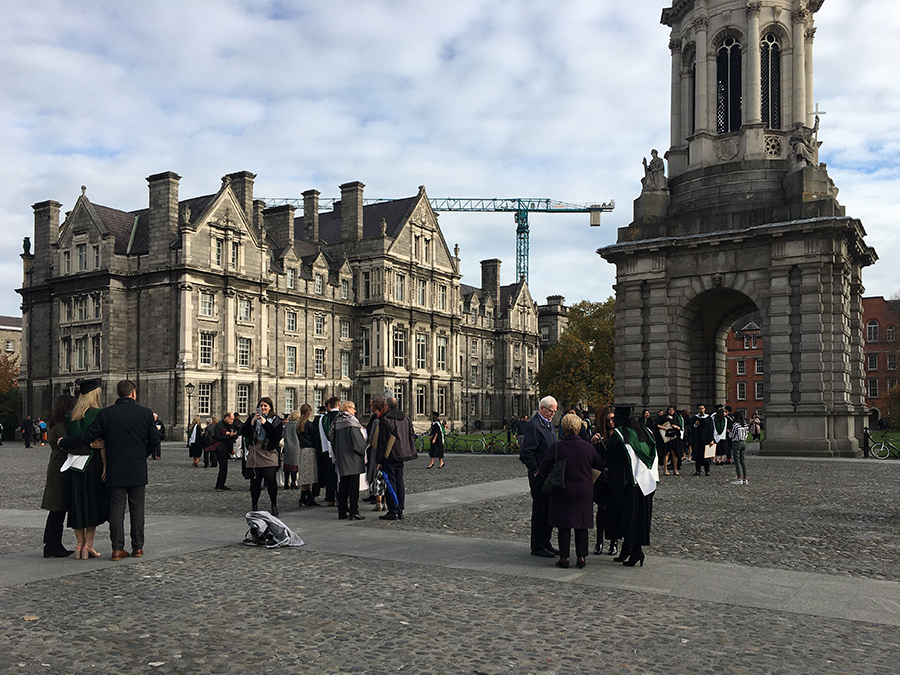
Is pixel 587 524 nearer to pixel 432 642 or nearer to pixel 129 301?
pixel 432 642

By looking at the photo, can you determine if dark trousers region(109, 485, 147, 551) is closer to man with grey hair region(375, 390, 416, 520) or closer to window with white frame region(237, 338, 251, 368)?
man with grey hair region(375, 390, 416, 520)

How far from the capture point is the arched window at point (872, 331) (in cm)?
8575

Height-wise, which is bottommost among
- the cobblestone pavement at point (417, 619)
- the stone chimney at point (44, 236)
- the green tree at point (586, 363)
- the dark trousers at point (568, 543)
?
the cobblestone pavement at point (417, 619)

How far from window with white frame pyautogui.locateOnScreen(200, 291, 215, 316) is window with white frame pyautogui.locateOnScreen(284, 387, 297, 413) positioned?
32.9 ft

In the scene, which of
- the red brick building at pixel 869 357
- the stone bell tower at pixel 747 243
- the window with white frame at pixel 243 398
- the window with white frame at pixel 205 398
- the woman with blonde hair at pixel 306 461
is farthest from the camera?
the red brick building at pixel 869 357

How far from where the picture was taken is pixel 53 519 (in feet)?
32.9

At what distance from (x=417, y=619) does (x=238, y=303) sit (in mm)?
55018

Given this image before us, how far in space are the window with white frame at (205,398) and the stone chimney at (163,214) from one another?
872 cm

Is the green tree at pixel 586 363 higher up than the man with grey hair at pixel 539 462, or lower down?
higher up

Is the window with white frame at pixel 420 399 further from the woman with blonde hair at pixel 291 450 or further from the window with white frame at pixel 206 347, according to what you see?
the woman with blonde hair at pixel 291 450

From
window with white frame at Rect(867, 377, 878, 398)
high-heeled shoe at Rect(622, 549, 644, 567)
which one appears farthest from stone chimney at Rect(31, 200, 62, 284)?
window with white frame at Rect(867, 377, 878, 398)

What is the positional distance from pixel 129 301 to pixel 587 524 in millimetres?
53876

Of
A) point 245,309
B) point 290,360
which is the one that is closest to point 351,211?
point 290,360

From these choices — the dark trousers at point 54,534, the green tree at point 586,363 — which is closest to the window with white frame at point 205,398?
the green tree at point 586,363
